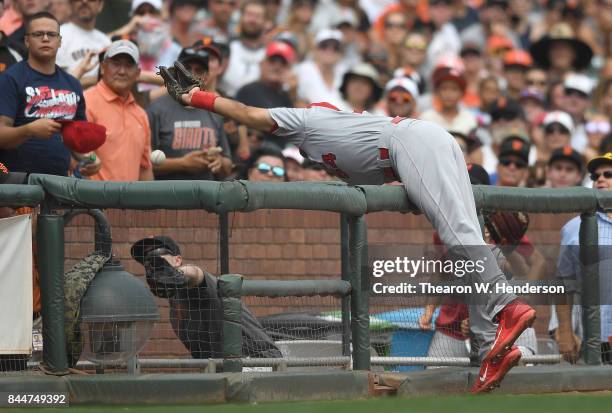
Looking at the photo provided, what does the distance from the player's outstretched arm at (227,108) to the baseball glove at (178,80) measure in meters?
0.03

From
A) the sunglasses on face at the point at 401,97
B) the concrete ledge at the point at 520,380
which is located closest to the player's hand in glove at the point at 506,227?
the concrete ledge at the point at 520,380

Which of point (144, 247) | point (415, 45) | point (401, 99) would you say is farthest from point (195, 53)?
point (415, 45)

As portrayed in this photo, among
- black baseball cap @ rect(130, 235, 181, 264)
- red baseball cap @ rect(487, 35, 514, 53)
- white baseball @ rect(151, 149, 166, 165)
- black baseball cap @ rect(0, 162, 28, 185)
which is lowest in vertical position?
black baseball cap @ rect(130, 235, 181, 264)

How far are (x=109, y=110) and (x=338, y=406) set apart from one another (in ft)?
12.3

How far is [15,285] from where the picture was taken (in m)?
6.66

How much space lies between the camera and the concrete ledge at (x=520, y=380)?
23.0 ft

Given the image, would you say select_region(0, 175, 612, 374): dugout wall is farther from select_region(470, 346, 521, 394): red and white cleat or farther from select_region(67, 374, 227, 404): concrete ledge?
select_region(470, 346, 521, 394): red and white cleat

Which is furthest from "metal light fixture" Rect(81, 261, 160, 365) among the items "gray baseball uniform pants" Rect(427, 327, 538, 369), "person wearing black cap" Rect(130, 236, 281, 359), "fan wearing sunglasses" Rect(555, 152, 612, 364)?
"fan wearing sunglasses" Rect(555, 152, 612, 364)

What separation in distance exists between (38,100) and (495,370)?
370 cm

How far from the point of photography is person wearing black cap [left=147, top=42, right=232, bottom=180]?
Answer: 380 inches

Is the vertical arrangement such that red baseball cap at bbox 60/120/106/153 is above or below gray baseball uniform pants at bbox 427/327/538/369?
above

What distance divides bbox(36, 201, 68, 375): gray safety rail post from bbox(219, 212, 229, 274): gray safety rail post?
0.92 meters

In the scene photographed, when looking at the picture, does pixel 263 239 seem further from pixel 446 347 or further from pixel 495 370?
pixel 495 370

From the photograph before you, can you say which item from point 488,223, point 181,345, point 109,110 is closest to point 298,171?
point 109,110
